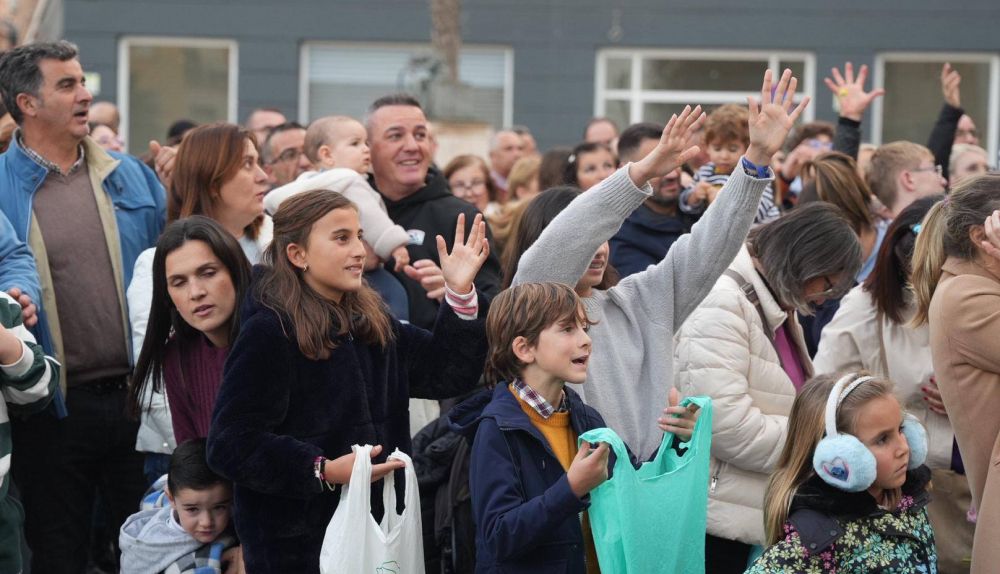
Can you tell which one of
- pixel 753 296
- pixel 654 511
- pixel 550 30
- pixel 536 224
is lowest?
pixel 654 511

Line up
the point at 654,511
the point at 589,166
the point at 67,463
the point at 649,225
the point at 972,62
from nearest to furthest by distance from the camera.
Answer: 1. the point at 654,511
2. the point at 67,463
3. the point at 649,225
4. the point at 589,166
5. the point at 972,62

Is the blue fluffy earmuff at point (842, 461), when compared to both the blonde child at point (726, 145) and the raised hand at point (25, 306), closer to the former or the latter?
the raised hand at point (25, 306)

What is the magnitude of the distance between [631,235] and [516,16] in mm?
12543

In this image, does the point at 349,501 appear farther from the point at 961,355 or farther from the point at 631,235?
the point at 631,235

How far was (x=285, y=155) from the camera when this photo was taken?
776 cm

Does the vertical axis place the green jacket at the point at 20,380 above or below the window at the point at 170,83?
Answer: below

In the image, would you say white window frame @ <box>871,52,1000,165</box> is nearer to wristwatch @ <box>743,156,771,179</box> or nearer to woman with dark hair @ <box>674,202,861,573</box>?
woman with dark hair @ <box>674,202,861,573</box>

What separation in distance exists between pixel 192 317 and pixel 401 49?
14.6 m

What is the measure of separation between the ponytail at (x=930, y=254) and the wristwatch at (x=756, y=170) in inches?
20.8

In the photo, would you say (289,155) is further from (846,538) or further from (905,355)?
(846,538)

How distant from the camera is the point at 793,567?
3.76 meters

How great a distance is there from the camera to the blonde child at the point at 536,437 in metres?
3.69

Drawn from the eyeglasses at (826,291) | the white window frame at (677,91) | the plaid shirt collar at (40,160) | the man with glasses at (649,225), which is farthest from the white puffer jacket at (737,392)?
the white window frame at (677,91)

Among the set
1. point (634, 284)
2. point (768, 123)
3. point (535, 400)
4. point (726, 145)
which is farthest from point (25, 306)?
point (726, 145)
